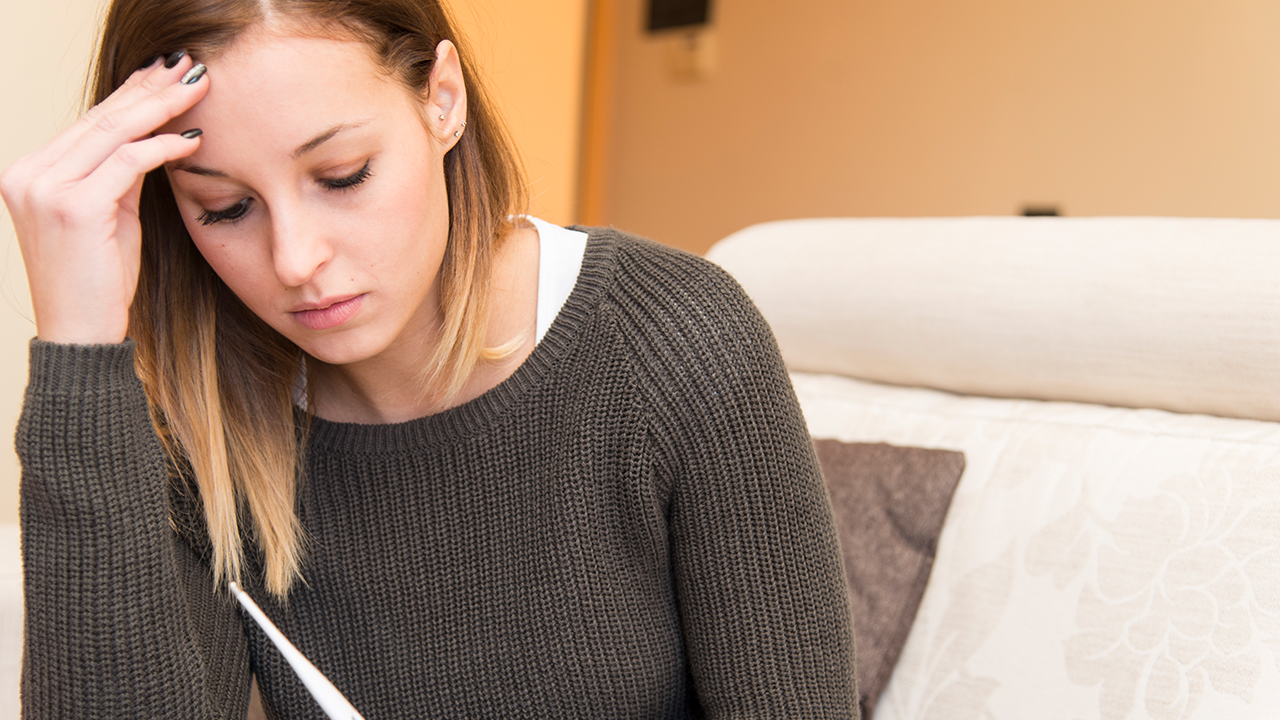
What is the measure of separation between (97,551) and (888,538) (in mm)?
797

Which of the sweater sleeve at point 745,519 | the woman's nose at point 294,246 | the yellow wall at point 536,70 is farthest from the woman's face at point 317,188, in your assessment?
the yellow wall at point 536,70

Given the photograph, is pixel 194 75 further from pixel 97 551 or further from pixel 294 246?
pixel 97 551

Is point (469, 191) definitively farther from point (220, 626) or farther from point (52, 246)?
point (220, 626)

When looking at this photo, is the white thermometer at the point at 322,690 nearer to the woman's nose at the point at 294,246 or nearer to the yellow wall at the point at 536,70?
the woman's nose at the point at 294,246

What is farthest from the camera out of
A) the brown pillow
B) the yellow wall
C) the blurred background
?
the yellow wall

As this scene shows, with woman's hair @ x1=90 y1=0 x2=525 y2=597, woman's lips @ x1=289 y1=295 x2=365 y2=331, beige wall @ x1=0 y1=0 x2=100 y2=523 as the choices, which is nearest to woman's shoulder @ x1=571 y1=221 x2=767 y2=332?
woman's hair @ x1=90 y1=0 x2=525 y2=597

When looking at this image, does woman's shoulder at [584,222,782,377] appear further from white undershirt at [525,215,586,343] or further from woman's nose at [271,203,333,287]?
woman's nose at [271,203,333,287]

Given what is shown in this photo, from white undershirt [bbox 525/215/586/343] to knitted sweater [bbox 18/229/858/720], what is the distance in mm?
15

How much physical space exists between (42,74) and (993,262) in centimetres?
117

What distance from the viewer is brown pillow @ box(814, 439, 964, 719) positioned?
1081mm

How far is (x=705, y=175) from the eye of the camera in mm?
2947

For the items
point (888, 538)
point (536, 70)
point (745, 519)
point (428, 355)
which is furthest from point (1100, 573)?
point (536, 70)

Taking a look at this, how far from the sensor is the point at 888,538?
1121 mm

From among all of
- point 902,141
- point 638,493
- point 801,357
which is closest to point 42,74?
point 638,493
